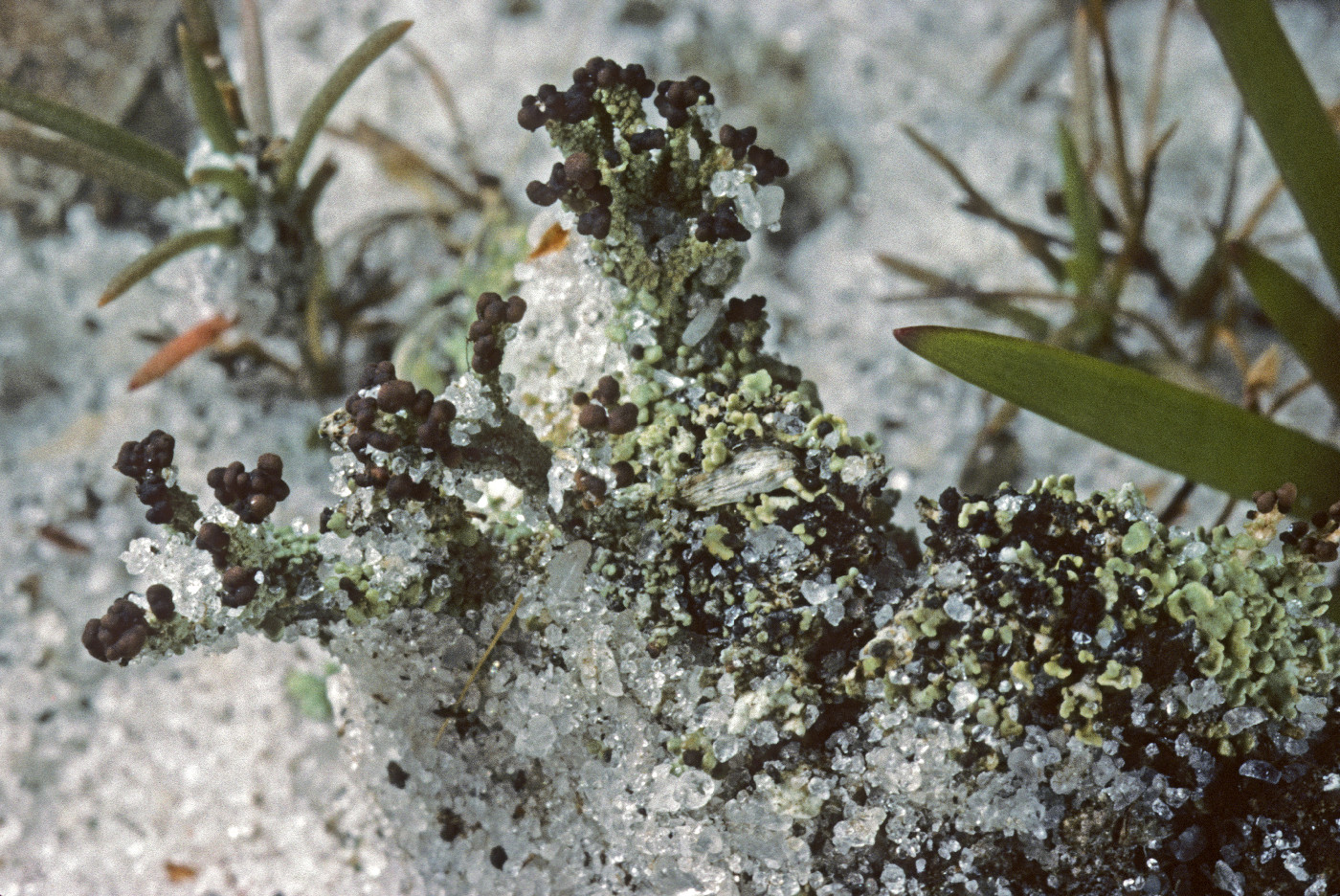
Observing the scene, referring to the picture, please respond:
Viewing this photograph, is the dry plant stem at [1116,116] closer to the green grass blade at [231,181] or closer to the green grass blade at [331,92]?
the green grass blade at [331,92]

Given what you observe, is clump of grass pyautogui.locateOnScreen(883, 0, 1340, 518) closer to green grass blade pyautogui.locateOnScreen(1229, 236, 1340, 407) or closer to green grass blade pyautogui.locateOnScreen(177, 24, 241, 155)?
green grass blade pyautogui.locateOnScreen(1229, 236, 1340, 407)

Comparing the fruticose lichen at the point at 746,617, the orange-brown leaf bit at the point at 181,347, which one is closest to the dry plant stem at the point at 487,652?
the fruticose lichen at the point at 746,617

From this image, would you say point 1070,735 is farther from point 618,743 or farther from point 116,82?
point 116,82

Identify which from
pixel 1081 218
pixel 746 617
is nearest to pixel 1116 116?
pixel 1081 218

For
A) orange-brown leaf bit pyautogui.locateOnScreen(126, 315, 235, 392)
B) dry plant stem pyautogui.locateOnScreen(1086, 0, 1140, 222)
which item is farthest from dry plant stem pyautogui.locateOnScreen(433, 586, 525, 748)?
dry plant stem pyautogui.locateOnScreen(1086, 0, 1140, 222)

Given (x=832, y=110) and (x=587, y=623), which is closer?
(x=587, y=623)

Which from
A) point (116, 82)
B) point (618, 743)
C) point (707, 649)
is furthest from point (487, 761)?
point (116, 82)
